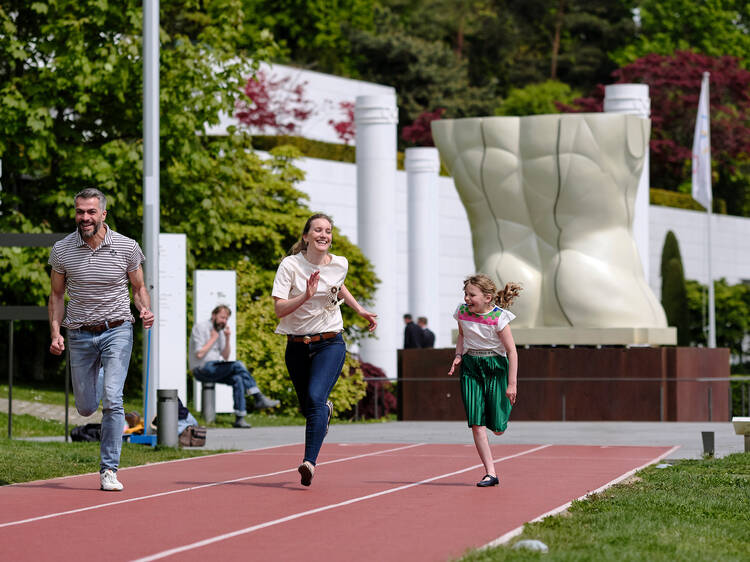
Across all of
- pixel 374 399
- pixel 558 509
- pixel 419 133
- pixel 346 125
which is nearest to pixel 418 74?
pixel 419 133

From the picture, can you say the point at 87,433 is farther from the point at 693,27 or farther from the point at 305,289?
the point at 693,27

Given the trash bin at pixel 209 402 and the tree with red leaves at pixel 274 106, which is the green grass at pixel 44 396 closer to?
the trash bin at pixel 209 402

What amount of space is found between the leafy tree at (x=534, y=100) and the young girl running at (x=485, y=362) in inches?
1973

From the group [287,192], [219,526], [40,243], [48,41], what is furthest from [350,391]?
[219,526]

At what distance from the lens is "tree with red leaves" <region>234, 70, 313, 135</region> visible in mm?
46000

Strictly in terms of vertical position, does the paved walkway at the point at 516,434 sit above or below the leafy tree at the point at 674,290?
below

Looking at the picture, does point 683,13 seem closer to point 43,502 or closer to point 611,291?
point 611,291

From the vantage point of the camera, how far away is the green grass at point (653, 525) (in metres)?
7.07

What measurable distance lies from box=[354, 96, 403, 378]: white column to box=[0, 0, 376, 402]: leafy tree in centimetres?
362

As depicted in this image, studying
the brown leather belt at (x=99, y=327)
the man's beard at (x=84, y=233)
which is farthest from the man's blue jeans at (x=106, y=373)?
the man's beard at (x=84, y=233)

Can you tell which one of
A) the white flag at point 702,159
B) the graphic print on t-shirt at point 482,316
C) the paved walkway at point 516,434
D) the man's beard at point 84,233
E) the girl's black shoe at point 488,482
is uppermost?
the white flag at point 702,159

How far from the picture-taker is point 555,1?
69.2 meters

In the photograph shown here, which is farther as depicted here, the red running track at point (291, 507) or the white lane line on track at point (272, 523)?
the red running track at point (291, 507)

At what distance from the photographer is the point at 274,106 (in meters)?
49.2
